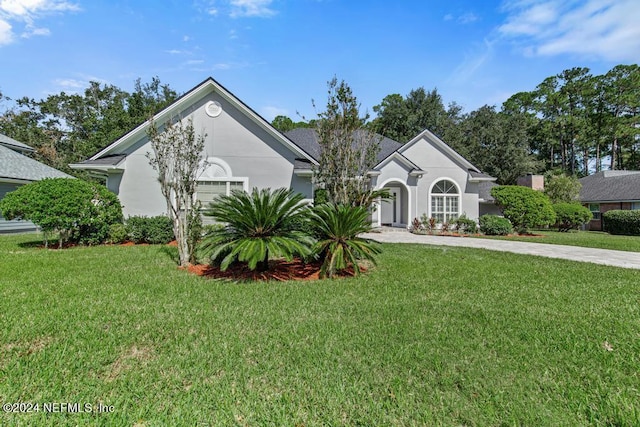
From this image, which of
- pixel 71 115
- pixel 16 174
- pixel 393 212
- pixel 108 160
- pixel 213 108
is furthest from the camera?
pixel 71 115

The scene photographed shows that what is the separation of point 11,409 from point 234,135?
1119cm

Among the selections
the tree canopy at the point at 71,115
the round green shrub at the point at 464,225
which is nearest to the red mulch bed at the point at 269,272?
the round green shrub at the point at 464,225

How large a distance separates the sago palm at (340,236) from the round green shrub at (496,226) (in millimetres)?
14446

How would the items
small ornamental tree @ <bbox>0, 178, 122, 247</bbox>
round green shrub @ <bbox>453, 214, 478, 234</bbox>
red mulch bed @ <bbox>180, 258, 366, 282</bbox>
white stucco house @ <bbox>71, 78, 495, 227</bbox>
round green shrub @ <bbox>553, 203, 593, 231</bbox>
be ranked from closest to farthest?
red mulch bed @ <bbox>180, 258, 366, 282</bbox>
small ornamental tree @ <bbox>0, 178, 122, 247</bbox>
white stucco house @ <bbox>71, 78, 495, 227</bbox>
round green shrub @ <bbox>453, 214, 478, 234</bbox>
round green shrub @ <bbox>553, 203, 593, 231</bbox>

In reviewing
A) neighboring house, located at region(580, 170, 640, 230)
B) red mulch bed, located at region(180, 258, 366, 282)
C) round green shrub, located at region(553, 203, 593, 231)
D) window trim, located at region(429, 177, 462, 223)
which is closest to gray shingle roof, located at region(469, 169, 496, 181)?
window trim, located at region(429, 177, 462, 223)

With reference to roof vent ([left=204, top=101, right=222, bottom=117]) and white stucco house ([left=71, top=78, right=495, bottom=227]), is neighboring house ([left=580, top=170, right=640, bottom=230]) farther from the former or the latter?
roof vent ([left=204, top=101, right=222, bottom=117])

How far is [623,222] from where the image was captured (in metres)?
21.2

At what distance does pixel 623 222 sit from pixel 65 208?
31.7m

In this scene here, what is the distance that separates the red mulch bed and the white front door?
1401 cm

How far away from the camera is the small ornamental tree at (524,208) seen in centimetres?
1795

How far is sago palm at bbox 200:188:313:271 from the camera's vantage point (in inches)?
247

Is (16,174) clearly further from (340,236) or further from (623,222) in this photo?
(623,222)

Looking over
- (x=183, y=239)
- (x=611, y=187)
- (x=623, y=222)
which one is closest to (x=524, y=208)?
(x=623, y=222)

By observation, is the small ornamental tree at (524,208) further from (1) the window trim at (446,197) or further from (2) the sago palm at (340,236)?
(2) the sago palm at (340,236)
